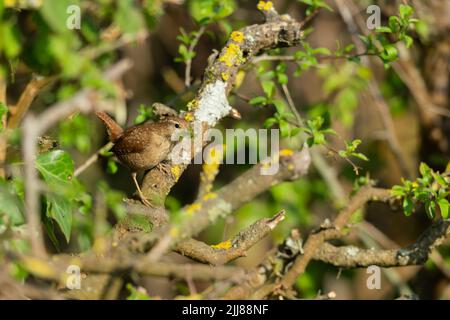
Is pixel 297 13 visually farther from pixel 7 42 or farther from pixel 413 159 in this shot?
pixel 7 42

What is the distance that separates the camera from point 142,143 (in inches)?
143

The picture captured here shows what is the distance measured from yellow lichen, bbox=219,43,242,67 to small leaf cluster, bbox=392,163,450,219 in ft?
3.07

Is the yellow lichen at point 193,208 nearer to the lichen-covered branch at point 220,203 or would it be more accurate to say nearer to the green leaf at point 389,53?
the lichen-covered branch at point 220,203

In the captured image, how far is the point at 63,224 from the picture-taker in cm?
243

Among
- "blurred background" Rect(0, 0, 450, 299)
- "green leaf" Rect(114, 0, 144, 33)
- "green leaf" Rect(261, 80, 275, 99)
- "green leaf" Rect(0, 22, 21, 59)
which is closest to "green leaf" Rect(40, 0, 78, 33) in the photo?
"green leaf" Rect(114, 0, 144, 33)

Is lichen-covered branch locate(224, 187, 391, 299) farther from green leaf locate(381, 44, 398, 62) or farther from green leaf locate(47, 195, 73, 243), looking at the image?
green leaf locate(47, 195, 73, 243)

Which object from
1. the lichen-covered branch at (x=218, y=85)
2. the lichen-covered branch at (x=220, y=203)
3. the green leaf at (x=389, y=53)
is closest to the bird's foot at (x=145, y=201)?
the lichen-covered branch at (x=218, y=85)

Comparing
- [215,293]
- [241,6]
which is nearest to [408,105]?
[241,6]

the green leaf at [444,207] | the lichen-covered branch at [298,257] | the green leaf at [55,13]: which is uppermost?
the green leaf at [55,13]

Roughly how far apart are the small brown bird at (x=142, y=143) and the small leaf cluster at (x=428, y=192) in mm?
1132

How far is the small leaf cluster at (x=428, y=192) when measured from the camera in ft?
9.61

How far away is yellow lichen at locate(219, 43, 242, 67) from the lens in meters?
3.07

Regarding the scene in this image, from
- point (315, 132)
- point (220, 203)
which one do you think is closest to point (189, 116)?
point (315, 132)

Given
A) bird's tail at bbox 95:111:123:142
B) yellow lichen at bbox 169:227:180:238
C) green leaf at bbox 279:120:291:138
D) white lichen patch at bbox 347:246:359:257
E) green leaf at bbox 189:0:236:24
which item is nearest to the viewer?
yellow lichen at bbox 169:227:180:238
